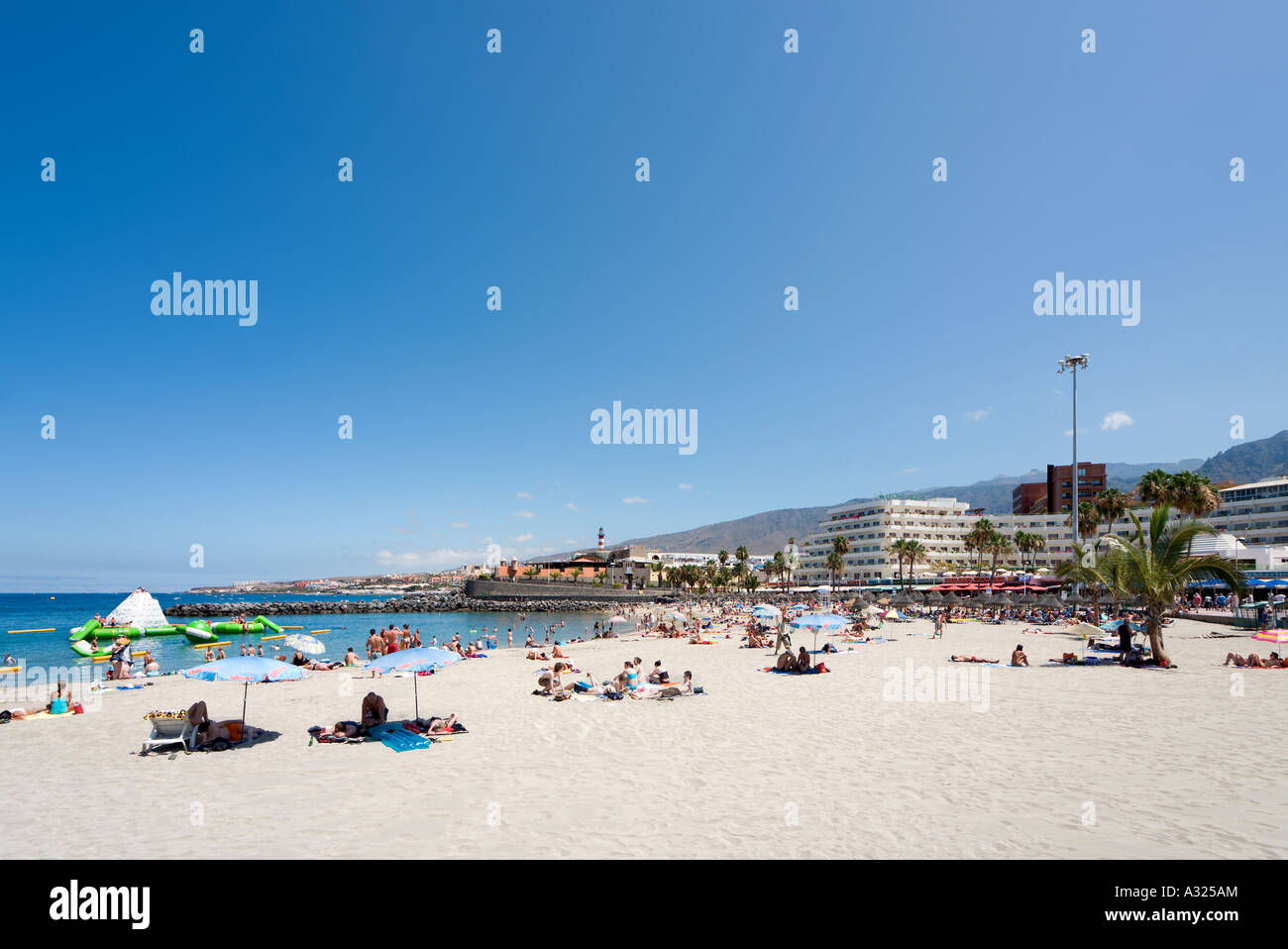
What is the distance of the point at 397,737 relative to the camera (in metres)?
11.5

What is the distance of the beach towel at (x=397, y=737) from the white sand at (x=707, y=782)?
20cm

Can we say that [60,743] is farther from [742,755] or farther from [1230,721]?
[1230,721]

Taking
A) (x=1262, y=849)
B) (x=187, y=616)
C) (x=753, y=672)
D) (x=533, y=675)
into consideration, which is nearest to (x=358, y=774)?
(x=1262, y=849)

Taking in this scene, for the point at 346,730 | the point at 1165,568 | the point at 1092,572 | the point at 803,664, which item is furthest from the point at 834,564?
the point at 346,730

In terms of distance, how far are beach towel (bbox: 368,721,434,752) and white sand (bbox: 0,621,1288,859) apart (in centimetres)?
20

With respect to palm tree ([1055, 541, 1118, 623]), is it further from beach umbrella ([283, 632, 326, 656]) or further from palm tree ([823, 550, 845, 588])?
palm tree ([823, 550, 845, 588])

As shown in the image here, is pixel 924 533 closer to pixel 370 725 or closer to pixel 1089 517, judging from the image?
pixel 1089 517

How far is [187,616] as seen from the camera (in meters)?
81.4

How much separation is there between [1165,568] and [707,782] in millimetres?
→ 18461

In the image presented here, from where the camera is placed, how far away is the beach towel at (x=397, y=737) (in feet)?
36.7

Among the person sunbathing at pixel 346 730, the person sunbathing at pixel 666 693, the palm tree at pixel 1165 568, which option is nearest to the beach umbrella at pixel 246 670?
the person sunbathing at pixel 346 730

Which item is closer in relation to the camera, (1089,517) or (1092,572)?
(1092,572)
